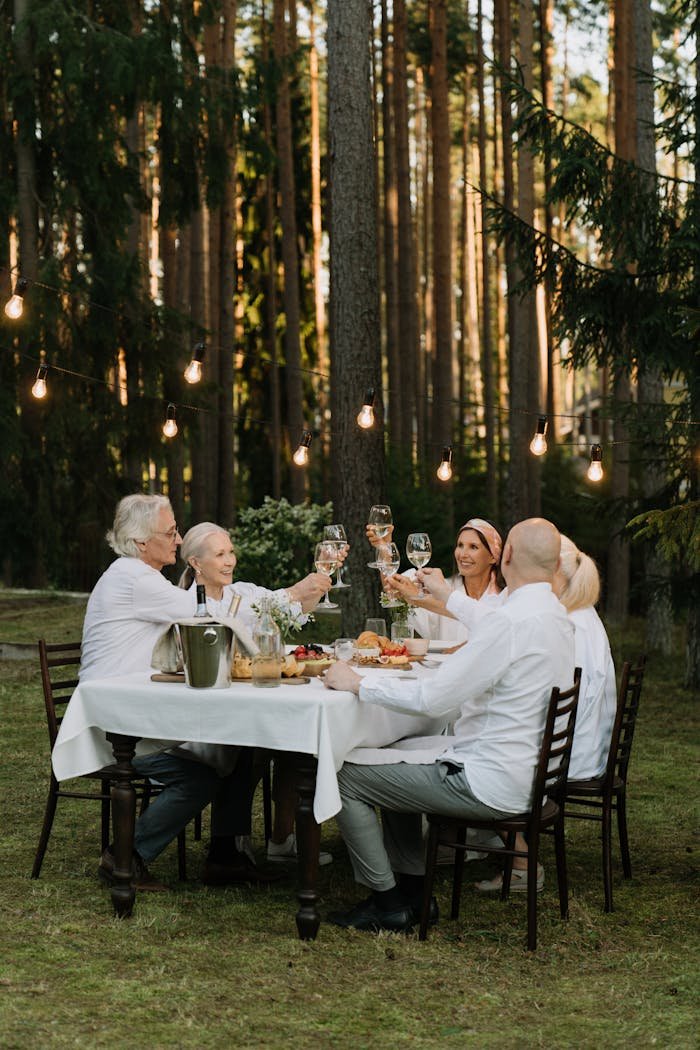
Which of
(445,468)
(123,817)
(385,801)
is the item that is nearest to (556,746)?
(385,801)

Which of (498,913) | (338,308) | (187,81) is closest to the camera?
(498,913)

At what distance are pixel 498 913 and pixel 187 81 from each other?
12.4 m

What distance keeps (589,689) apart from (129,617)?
1.86 m

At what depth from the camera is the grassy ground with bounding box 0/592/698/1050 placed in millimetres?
3977

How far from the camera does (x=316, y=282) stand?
2717 cm

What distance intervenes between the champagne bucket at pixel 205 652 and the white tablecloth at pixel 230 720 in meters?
0.04

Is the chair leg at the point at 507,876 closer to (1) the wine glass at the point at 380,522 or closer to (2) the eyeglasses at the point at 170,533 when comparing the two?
(1) the wine glass at the point at 380,522

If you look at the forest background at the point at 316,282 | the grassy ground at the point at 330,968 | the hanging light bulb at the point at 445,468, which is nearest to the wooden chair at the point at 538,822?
the grassy ground at the point at 330,968

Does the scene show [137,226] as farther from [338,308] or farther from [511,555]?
[511,555]

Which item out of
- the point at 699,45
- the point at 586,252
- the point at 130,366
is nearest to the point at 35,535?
the point at 130,366

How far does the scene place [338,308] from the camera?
9672mm

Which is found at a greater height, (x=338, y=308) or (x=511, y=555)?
(x=338, y=308)

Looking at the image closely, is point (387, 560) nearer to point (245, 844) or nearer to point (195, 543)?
point (195, 543)

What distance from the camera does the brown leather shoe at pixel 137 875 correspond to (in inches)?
211
